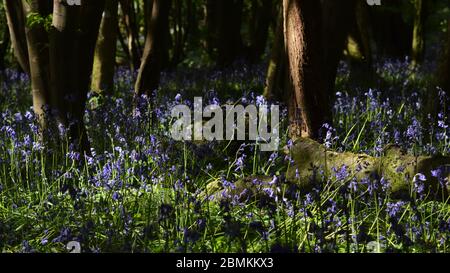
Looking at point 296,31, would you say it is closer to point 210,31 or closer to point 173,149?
point 173,149

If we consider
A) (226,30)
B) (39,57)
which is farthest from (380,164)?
(226,30)

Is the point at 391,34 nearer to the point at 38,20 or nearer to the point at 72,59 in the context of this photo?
the point at 72,59

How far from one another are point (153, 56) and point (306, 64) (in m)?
3.42

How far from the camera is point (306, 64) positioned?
7645 mm

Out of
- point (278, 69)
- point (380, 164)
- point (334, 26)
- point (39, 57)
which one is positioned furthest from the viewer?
point (278, 69)

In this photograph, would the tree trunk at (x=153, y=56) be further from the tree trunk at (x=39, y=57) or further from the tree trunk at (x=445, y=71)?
the tree trunk at (x=445, y=71)

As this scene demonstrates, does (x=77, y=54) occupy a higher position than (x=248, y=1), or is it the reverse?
(x=248, y=1)

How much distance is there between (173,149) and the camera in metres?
6.55

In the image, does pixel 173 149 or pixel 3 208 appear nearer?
pixel 3 208

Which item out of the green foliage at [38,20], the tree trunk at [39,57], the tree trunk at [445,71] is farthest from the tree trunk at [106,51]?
the tree trunk at [445,71]
